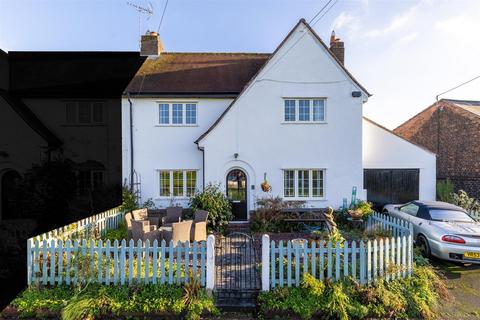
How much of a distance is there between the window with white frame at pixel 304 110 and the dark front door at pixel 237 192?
362cm

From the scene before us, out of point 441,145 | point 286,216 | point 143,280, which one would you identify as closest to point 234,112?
point 286,216

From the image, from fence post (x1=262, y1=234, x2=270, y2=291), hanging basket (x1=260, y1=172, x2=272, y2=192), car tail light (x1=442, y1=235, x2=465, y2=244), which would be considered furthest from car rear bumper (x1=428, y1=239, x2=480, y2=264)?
hanging basket (x1=260, y1=172, x2=272, y2=192)

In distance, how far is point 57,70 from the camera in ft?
52.6

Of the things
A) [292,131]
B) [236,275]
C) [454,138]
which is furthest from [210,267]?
[454,138]

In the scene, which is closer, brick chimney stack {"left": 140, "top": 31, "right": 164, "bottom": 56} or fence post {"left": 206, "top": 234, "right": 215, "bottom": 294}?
fence post {"left": 206, "top": 234, "right": 215, "bottom": 294}

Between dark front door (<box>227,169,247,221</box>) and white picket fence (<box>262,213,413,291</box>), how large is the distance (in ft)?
20.9

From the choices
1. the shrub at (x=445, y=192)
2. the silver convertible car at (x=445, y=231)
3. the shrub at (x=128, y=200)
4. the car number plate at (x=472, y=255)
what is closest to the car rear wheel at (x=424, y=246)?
the silver convertible car at (x=445, y=231)

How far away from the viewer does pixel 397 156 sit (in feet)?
45.2

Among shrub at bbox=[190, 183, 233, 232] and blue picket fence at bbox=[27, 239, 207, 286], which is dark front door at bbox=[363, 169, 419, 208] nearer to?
shrub at bbox=[190, 183, 233, 232]

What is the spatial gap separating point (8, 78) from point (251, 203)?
16.4m

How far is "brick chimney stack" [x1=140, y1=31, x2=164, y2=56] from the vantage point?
15711 mm

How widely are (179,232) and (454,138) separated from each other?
19042mm

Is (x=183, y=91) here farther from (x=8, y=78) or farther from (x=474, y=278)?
(x=474, y=278)

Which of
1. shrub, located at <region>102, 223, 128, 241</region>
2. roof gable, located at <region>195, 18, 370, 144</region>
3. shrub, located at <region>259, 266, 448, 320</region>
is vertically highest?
roof gable, located at <region>195, 18, 370, 144</region>
